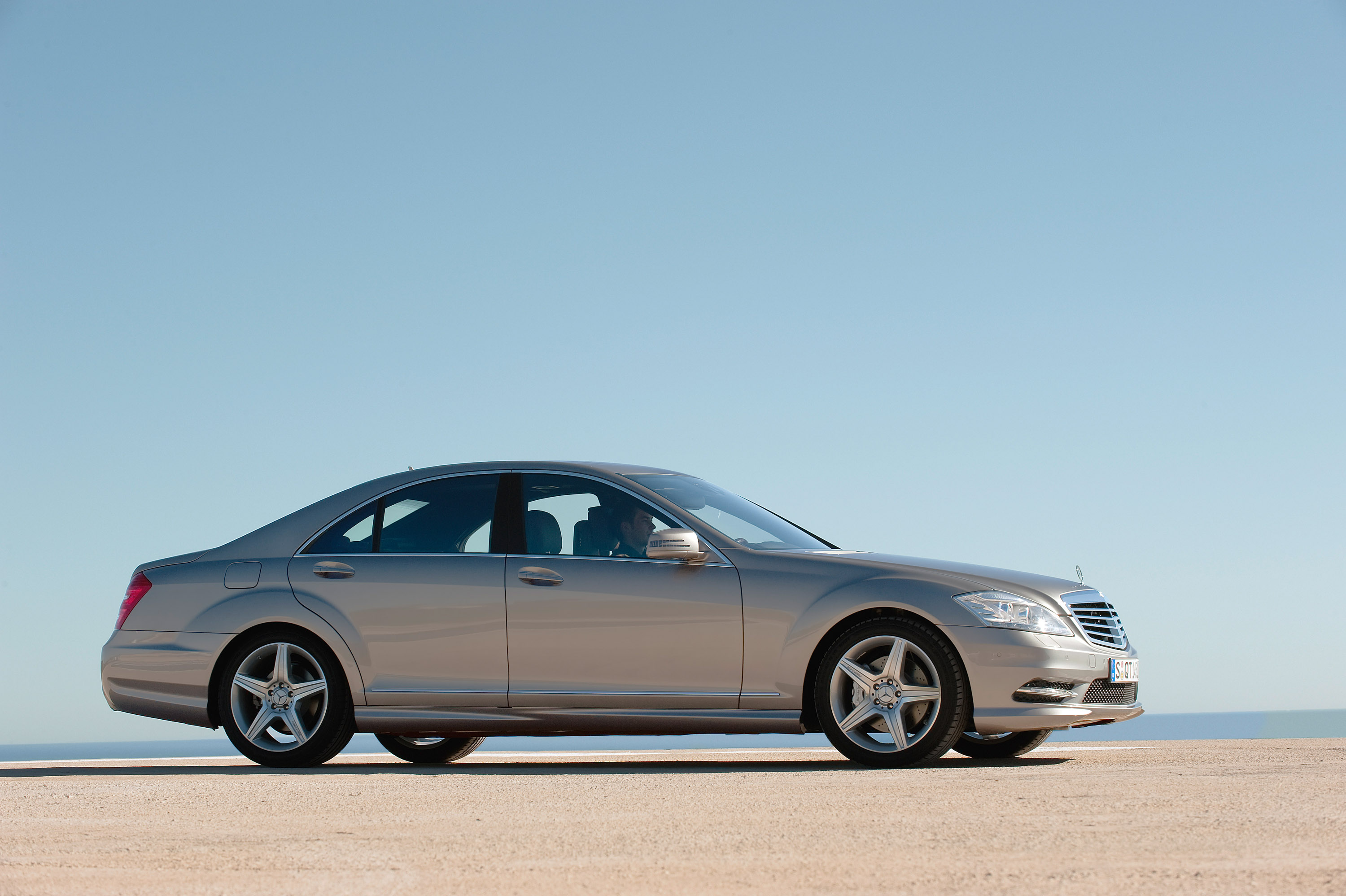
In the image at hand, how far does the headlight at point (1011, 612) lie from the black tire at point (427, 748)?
354 cm

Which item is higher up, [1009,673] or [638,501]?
[638,501]

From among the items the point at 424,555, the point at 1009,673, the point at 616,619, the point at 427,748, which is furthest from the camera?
the point at 427,748

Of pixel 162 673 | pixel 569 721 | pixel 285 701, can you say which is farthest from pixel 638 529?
pixel 162 673

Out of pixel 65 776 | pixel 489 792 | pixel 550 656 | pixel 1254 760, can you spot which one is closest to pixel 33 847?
pixel 489 792

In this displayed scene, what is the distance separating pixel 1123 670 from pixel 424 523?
151 inches

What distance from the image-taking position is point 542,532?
26.3ft

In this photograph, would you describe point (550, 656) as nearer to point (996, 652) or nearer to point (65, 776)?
point (996, 652)

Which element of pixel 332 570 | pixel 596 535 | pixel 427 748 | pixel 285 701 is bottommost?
pixel 427 748

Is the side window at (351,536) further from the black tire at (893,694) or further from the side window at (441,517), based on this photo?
the black tire at (893,694)

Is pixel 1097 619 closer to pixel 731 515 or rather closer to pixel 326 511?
pixel 731 515

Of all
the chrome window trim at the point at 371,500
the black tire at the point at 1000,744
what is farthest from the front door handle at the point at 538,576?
the black tire at the point at 1000,744

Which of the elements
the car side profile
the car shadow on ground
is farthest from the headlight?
the car shadow on ground

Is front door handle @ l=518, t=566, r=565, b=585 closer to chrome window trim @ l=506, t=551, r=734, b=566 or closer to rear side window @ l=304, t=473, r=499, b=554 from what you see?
chrome window trim @ l=506, t=551, r=734, b=566

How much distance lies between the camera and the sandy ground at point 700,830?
4.00 metres
